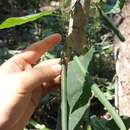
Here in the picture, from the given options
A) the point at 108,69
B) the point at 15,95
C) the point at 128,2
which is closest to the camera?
the point at 15,95

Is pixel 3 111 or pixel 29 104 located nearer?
pixel 3 111

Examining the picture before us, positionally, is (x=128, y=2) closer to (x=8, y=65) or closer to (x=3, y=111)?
(x=8, y=65)

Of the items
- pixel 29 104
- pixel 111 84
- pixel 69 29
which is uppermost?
pixel 69 29

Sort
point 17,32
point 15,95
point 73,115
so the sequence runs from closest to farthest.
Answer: point 73,115
point 15,95
point 17,32

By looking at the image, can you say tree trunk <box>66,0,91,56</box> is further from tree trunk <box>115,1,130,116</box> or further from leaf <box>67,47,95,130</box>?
tree trunk <box>115,1,130,116</box>

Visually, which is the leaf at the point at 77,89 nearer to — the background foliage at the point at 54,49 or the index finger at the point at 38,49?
the index finger at the point at 38,49

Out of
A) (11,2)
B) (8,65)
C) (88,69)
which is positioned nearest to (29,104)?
(8,65)
